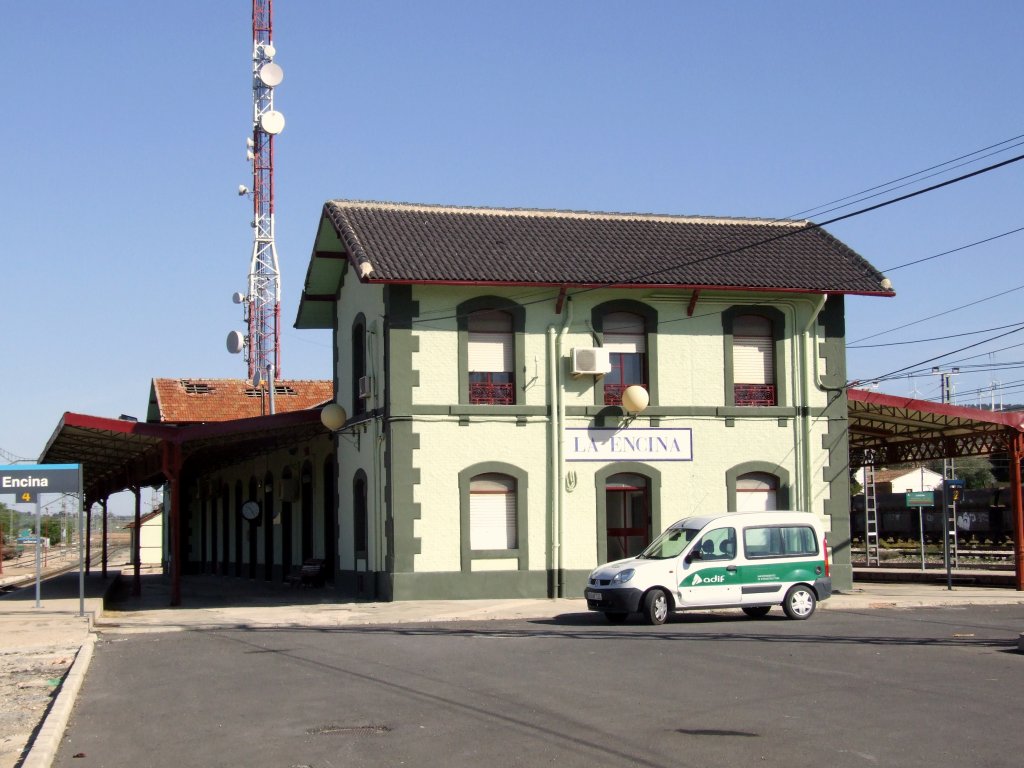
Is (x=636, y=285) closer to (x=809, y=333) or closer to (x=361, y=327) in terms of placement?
(x=809, y=333)

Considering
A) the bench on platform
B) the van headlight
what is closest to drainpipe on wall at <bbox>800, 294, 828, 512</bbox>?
the van headlight

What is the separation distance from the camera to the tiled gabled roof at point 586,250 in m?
23.6

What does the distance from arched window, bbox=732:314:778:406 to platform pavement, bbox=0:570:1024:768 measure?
433cm

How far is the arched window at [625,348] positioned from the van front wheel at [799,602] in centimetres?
633

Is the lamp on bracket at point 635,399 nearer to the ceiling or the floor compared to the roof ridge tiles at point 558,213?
nearer to the floor

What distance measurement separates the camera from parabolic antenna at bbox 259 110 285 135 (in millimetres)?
46594

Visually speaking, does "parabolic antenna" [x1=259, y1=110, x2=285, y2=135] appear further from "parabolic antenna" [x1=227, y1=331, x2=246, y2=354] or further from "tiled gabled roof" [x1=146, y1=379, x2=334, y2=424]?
"parabolic antenna" [x1=227, y1=331, x2=246, y2=354]

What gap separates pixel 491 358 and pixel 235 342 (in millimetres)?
16300

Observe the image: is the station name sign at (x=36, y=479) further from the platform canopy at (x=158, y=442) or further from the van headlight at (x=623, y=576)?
the van headlight at (x=623, y=576)

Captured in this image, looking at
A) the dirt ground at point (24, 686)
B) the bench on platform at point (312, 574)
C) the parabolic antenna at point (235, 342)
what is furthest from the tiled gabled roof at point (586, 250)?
the parabolic antenna at point (235, 342)

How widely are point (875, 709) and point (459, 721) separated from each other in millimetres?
3529

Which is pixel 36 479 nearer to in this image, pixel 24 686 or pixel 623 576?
pixel 24 686

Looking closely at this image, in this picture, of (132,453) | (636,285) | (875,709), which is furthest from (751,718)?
(132,453)

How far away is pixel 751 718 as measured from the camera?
9.97 metres
